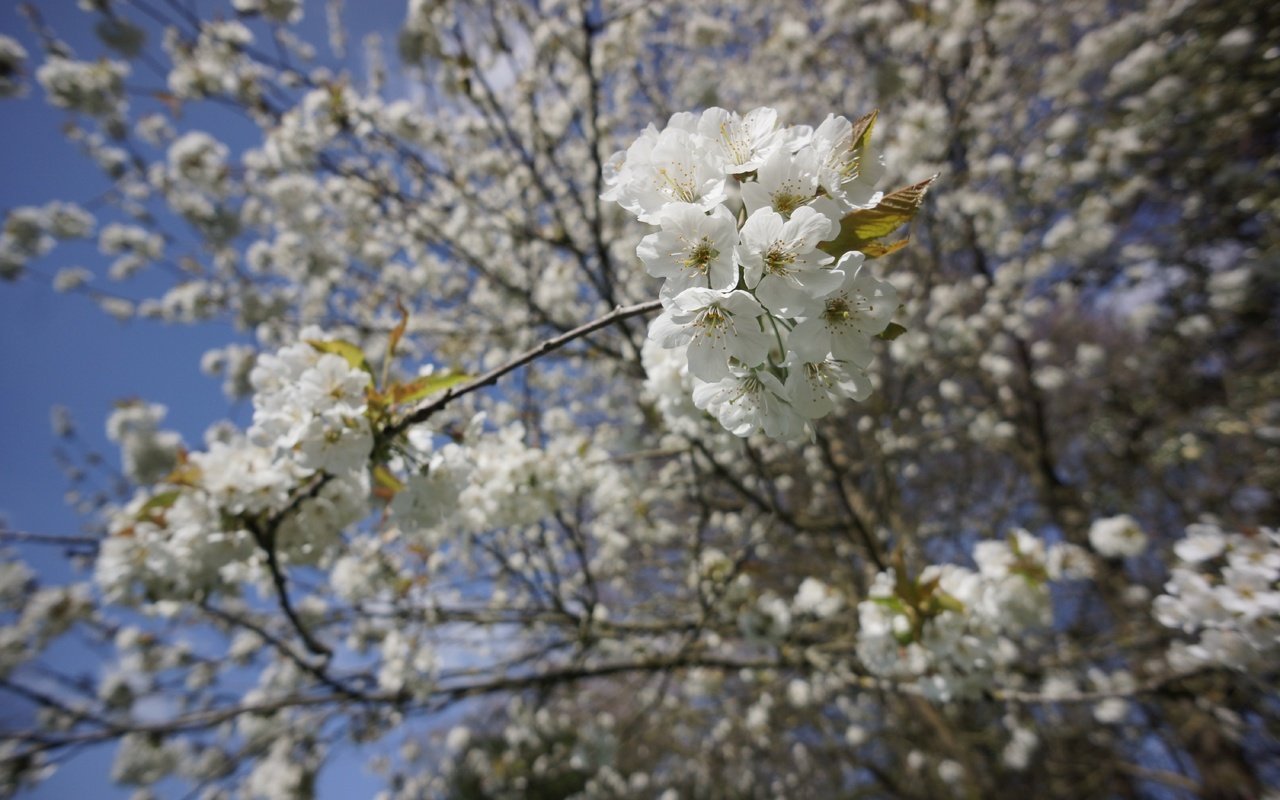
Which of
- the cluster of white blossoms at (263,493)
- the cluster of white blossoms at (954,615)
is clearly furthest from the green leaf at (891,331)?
the cluster of white blossoms at (954,615)

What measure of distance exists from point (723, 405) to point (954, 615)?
4.89 feet

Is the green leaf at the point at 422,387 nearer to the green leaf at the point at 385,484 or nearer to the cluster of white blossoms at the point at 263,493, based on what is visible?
the cluster of white blossoms at the point at 263,493

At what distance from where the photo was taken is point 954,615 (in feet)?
6.12

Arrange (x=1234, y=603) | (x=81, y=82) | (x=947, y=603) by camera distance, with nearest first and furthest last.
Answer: (x=1234, y=603) < (x=947, y=603) < (x=81, y=82)

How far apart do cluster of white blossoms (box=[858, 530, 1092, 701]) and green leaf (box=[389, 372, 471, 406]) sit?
5.33 feet

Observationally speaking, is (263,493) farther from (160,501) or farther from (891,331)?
(891,331)

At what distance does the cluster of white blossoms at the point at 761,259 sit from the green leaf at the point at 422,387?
64cm

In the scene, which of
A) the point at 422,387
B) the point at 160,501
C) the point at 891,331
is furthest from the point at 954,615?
the point at 160,501

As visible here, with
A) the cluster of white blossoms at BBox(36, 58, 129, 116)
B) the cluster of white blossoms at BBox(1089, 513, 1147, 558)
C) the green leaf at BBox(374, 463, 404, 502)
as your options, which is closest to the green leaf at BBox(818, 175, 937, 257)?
the green leaf at BBox(374, 463, 404, 502)

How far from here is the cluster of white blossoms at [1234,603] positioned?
165 centimetres

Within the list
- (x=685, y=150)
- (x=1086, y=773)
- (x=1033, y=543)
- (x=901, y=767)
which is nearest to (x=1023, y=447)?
(x=1086, y=773)

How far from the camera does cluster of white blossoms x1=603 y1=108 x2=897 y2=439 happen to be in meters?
0.85

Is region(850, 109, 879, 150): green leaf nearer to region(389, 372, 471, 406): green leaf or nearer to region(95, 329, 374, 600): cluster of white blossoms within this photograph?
region(389, 372, 471, 406): green leaf

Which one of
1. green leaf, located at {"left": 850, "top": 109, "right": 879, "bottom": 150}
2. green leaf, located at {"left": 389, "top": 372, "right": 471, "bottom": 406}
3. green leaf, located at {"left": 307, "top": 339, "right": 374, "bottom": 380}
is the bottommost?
green leaf, located at {"left": 389, "top": 372, "right": 471, "bottom": 406}
